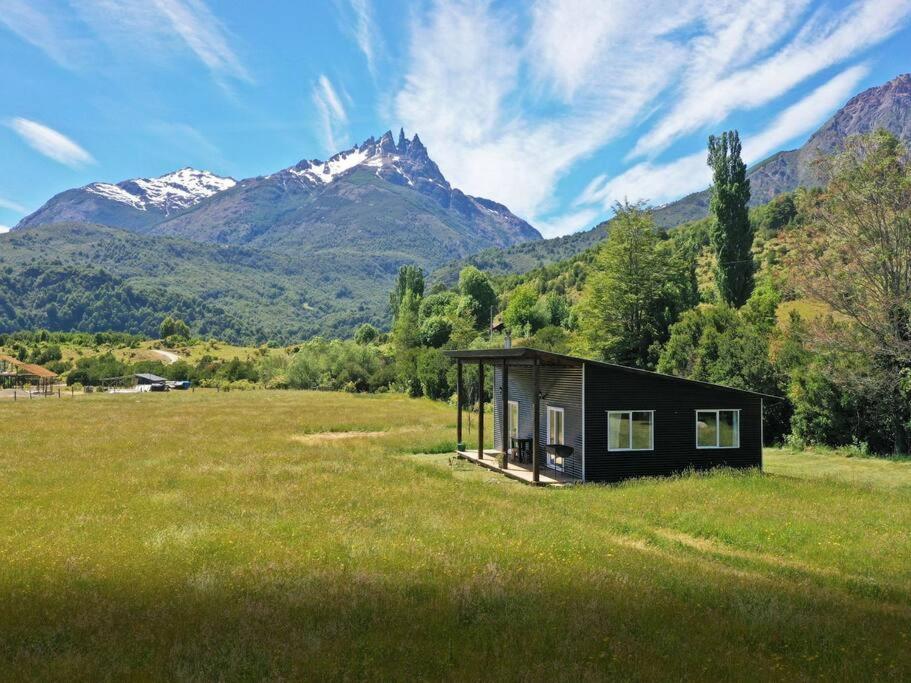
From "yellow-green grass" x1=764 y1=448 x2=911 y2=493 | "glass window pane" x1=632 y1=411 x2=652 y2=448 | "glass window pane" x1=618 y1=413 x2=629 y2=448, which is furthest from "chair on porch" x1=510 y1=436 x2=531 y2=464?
"yellow-green grass" x1=764 y1=448 x2=911 y2=493

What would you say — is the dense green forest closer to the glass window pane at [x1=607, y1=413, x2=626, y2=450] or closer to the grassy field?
the grassy field

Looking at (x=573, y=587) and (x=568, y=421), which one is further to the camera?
(x=568, y=421)

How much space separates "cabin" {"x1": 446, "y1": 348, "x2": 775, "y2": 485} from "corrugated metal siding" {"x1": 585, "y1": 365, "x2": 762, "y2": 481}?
4cm

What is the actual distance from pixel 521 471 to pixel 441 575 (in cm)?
1458

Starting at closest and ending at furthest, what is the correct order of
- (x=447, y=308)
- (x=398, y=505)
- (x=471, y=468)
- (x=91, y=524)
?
(x=91, y=524) < (x=398, y=505) < (x=471, y=468) < (x=447, y=308)

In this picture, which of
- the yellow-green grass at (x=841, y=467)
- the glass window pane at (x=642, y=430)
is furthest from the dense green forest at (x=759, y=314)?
the glass window pane at (x=642, y=430)

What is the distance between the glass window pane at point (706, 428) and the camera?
2428 centimetres

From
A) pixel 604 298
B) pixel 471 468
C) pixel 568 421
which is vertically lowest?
pixel 471 468

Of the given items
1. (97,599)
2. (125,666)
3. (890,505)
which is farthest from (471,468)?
(125,666)

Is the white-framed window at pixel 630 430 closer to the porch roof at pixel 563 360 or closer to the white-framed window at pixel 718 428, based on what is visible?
the porch roof at pixel 563 360

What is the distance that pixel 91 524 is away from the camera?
14.6 meters

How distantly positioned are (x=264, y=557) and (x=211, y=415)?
3988 cm

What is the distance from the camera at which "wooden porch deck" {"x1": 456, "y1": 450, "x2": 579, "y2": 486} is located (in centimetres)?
2264

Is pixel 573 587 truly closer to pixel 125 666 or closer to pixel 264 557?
pixel 264 557
